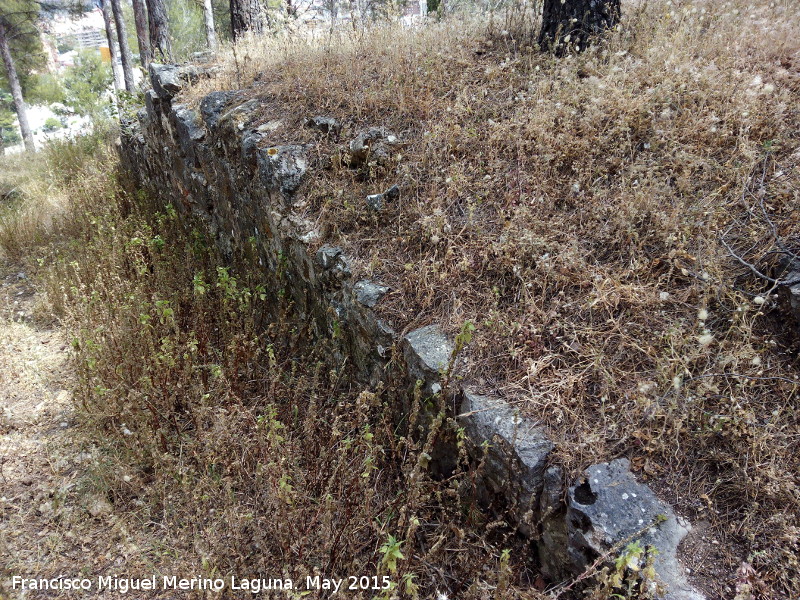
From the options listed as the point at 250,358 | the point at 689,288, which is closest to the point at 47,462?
the point at 250,358

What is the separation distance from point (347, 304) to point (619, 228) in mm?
1865

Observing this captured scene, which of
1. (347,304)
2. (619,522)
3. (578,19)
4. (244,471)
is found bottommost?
(244,471)

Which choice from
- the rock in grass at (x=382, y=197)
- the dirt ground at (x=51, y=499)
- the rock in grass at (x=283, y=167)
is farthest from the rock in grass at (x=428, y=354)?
the rock in grass at (x=283, y=167)

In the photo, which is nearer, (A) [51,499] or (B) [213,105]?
(A) [51,499]

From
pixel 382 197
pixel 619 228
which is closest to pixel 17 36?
pixel 382 197


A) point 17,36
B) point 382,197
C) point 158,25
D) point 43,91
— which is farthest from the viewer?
point 43,91

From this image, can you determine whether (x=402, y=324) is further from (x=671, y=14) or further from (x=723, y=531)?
(x=671, y=14)

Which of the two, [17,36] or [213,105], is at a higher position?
[17,36]

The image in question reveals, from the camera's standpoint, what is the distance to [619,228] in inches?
124

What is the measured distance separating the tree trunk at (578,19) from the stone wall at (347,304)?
6.77 ft

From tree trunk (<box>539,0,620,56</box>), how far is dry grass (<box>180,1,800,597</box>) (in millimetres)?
196

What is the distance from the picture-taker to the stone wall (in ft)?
7.03

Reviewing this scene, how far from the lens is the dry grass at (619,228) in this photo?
228 cm

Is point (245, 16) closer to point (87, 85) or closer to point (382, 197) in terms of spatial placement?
point (382, 197)
